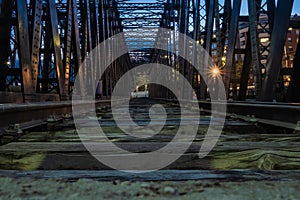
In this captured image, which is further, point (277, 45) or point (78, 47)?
point (78, 47)

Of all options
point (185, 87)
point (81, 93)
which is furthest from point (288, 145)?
point (185, 87)

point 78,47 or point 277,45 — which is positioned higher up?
point 78,47

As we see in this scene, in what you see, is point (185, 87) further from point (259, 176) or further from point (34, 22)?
point (259, 176)

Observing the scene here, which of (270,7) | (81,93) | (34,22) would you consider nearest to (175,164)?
(34,22)

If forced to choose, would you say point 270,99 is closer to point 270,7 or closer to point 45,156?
point 270,7

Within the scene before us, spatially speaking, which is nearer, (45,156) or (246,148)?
(45,156)

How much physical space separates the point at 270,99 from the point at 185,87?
7.53 metres

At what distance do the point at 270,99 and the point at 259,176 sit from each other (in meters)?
3.10

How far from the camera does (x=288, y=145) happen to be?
1.42 metres

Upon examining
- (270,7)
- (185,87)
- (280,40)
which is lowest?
(185,87)

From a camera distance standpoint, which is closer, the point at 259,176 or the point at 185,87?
the point at 259,176

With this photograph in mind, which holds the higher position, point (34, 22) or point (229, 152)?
point (34, 22)

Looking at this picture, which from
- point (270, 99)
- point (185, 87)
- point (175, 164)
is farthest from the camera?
point (185, 87)

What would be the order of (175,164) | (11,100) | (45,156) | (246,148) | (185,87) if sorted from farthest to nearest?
(185,87) < (11,100) < (246,148) < (45,156) < (175,164)
